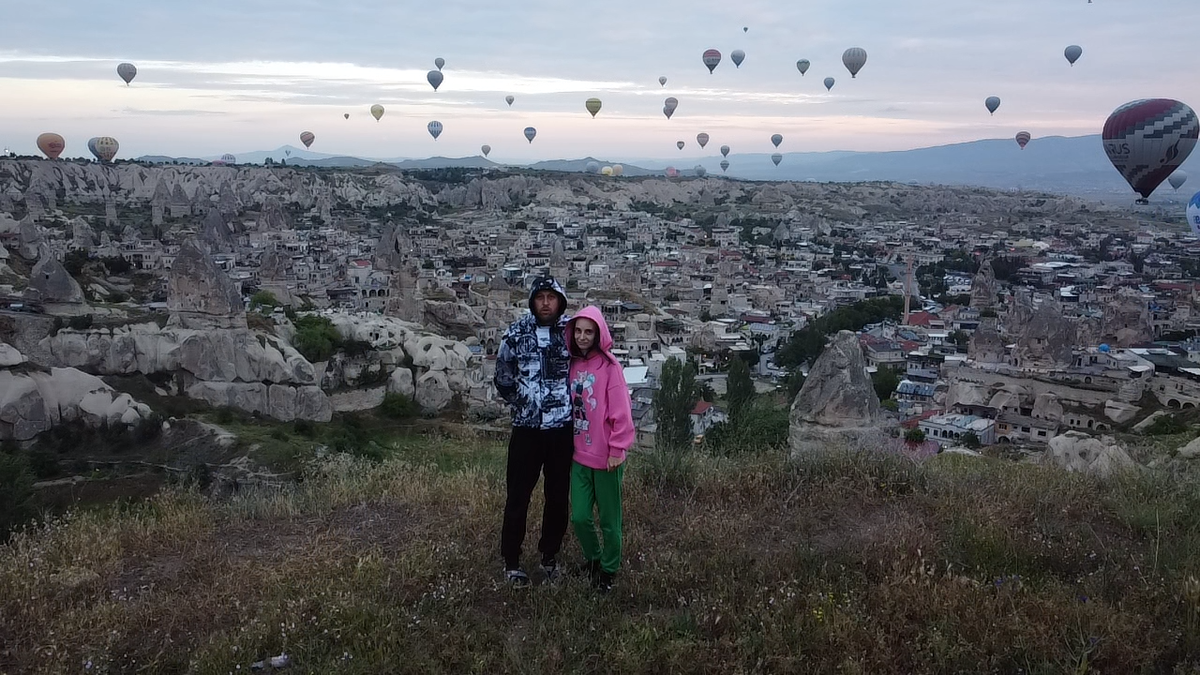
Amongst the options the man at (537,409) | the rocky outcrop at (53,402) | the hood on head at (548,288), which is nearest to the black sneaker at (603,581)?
the man at (537,409)

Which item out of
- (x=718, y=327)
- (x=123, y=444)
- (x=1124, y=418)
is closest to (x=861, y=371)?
(x=123, y=444)

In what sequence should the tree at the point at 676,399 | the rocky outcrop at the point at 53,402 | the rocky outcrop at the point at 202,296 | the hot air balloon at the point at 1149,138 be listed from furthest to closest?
1. the hot air balloon at the point at 1149,138
2. the rocky outcrop at the point at 202,296
3. the tree at the point at 676,399
4. the rocky outcrop at the point at 53,402

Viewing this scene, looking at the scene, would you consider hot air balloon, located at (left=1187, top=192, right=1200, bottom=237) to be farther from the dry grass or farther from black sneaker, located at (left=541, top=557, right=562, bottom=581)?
black sneaker, located at (left=541, top=557, right=562, bottom=581)

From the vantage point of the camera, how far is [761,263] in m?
47.2

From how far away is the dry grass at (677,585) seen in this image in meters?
2.27

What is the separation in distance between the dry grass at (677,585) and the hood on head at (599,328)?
2.36ft

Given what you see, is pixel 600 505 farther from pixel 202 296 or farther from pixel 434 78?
pixel 434 78

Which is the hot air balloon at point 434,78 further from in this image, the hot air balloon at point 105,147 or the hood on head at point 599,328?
the hood on head at point 599,328

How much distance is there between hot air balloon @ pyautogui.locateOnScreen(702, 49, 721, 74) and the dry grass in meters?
40.3

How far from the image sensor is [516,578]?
8.75 ft

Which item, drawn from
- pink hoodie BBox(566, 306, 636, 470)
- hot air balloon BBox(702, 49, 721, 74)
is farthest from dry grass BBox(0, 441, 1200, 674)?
hot air balloon BBox(702, 49, 721, 74)

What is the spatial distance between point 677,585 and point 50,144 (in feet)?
188

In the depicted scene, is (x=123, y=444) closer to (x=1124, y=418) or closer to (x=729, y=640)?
(x=729, y=640)

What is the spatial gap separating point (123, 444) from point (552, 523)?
36.0 feet
